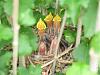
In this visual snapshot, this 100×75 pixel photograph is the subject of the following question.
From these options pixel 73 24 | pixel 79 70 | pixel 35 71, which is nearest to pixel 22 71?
pixel 35 71

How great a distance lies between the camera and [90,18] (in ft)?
2.58

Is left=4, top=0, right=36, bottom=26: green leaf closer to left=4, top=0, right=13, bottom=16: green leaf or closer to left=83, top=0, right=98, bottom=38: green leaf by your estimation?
left=4, top=0, right=13, bottom=16: green leaf

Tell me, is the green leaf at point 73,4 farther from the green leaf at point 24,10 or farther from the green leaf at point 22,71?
the green leaf at point 22,71

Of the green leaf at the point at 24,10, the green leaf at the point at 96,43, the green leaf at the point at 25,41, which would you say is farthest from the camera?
the green leaf at the point at 25,41

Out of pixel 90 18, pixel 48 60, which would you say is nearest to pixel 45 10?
pixel 48 60

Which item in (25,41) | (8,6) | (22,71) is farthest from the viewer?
(22,71)

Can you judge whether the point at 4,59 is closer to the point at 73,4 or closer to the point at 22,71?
the point at 22,71

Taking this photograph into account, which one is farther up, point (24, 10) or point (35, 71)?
point (24, 10)

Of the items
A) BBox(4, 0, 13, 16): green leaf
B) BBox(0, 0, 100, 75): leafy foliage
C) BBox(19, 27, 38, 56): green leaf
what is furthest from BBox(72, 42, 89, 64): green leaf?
BBox(4, 0, 13, 16): green leaf

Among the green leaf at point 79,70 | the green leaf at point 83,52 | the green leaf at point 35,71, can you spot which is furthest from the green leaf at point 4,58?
the green leaf at point 79,70

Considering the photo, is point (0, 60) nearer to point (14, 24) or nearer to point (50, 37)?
point (14, 24)

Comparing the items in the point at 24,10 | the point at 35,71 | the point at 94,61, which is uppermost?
the point at 24,10

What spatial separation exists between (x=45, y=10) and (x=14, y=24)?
1.81 feet

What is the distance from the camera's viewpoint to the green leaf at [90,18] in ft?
2.54
